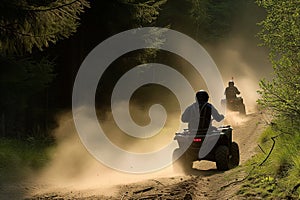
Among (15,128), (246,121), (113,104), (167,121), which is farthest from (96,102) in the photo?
(246,121)

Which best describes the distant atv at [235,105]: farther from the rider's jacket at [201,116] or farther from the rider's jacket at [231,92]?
the rider's jacket at [201,116]

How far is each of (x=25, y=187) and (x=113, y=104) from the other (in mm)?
9017

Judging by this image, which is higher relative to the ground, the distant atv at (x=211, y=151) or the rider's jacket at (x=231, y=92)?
the rider's jacket at (x=231, y=92)

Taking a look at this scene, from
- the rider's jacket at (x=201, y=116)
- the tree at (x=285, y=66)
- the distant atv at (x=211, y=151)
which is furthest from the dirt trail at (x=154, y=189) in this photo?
the rider's jacket at (x=201, y=116)

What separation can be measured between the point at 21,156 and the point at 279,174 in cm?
865

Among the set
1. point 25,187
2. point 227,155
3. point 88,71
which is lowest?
point 25,187

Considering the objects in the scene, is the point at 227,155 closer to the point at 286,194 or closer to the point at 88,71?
the point at 286,194

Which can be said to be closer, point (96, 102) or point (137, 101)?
point (96, 102)

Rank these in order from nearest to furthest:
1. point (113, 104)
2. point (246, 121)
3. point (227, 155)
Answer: point (227, 155)
point (113, 104)
point (246, 121)

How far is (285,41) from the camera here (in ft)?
30.8

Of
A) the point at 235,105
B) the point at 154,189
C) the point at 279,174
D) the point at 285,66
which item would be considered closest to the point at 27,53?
the point at 154,189

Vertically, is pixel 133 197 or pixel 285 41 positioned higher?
pixel 285 41

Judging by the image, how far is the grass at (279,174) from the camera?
23.4 feet

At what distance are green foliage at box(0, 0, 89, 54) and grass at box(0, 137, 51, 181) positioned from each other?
14.8ft
